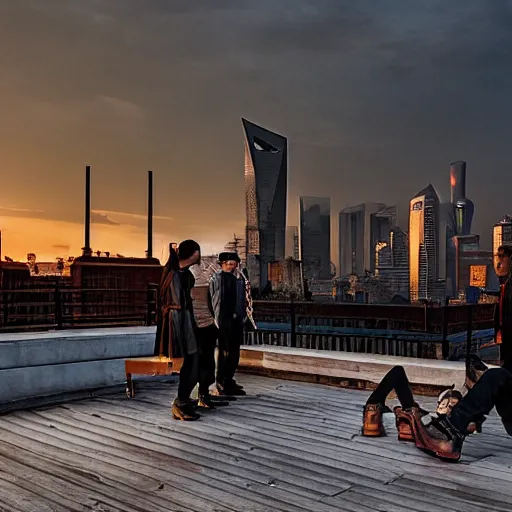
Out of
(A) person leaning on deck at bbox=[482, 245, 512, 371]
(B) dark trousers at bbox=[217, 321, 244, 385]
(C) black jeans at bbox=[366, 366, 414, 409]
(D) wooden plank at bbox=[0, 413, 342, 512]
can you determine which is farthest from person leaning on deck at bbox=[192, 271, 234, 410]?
(A) person leaning on deck at bbox=[482, 245, 512, 371]

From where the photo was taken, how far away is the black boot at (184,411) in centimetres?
645

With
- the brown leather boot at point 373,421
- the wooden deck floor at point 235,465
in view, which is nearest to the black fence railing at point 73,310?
the wooden deck floor at point 235,465

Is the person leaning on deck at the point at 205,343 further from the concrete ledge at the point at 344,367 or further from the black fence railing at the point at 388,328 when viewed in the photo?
the black fence railing at the point at 388,328

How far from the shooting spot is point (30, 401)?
7.42 meters

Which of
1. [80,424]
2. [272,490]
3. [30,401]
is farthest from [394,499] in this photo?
[30,401]

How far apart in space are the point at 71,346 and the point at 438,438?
5199mm

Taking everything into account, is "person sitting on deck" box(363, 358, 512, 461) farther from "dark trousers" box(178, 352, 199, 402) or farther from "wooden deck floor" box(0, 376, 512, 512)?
"dark trousers" box(178, 352, 199, 402)

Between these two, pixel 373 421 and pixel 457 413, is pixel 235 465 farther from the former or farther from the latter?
pixel 457 413

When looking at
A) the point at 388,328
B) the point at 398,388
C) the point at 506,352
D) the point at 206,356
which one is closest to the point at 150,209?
the point at 388,328

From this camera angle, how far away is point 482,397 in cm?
472

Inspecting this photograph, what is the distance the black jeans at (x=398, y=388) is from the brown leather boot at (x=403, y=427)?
0.09m

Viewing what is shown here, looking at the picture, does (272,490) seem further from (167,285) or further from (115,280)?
(115,280)

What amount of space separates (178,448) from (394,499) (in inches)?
82.7

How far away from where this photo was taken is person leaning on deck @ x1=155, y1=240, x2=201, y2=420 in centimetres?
637
